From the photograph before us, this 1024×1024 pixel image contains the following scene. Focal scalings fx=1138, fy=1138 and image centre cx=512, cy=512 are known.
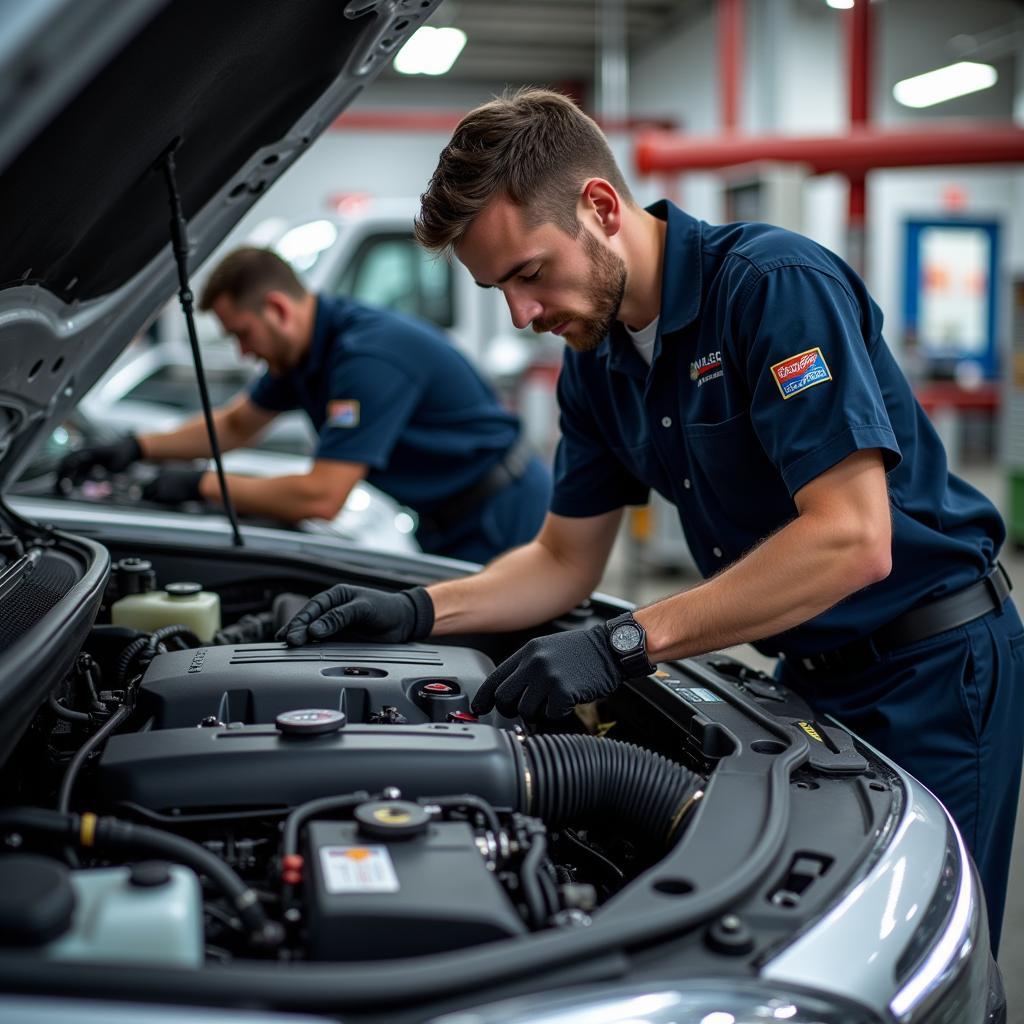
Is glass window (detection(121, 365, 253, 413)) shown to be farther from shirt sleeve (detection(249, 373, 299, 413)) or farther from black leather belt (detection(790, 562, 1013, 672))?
black leather belt (detection(790, 562, 1013, 672))

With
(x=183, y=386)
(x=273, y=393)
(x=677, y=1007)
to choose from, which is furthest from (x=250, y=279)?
(x=183, y=386)

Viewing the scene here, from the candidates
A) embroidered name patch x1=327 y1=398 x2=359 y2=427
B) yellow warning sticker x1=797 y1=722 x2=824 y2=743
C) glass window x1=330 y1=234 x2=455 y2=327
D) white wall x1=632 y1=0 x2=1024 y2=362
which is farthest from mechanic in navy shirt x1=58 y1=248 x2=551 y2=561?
white wall x1=632 y1=0 x2=1024 y2=362

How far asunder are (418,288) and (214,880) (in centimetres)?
564

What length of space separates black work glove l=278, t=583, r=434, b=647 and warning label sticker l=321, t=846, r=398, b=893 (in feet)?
1.84

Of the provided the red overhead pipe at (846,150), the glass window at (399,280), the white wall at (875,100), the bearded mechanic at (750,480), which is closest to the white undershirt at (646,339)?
the bearded mechanic at (750,480)

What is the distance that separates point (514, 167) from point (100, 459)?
1958 mm

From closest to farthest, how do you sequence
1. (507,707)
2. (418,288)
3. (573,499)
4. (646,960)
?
(646,960), (507,707), (573,499), (418,288)

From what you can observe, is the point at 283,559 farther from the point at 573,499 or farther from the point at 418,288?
the point at 418,288

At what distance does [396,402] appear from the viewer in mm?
2893

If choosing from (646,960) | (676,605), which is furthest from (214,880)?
(676,605)

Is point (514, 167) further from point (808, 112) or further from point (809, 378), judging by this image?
point (808, 112)

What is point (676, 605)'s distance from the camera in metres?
1.41

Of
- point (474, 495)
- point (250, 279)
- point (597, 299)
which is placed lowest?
point (474, 495)

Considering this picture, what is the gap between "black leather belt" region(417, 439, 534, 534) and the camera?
3.07 m
